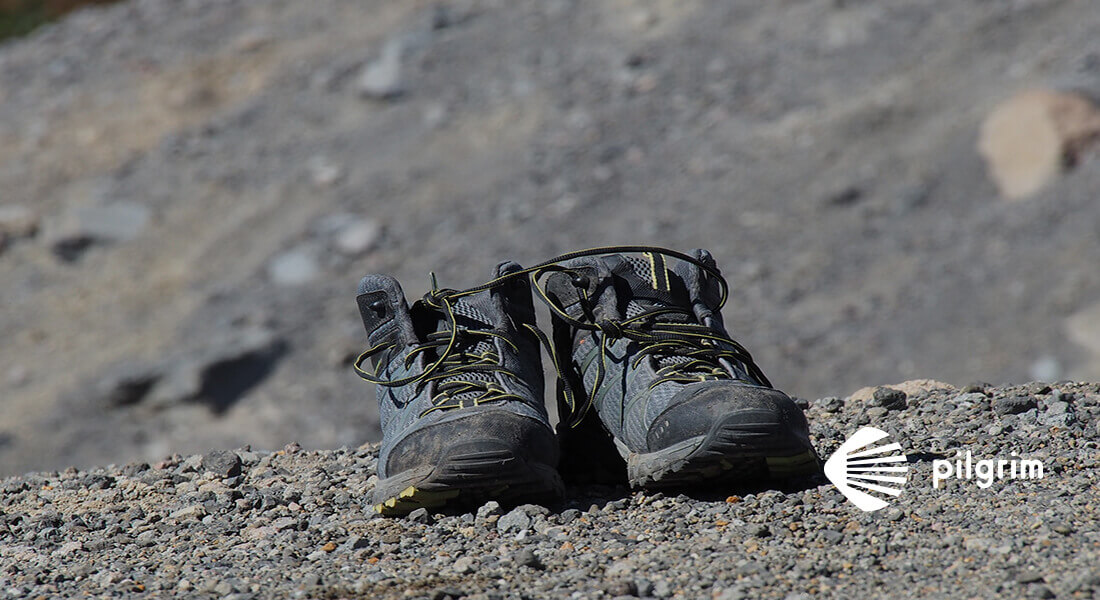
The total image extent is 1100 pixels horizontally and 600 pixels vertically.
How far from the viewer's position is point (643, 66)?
13.8m

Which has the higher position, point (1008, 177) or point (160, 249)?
point (160, 249)

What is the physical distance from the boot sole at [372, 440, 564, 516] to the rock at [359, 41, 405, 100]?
11.8m

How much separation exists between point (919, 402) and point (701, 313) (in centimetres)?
94

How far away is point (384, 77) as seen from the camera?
14469 mm

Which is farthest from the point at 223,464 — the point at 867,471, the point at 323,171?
the point at 323,171

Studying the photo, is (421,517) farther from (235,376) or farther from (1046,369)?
(235,376)

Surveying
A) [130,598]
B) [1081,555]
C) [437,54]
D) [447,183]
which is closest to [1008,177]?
[447,183]

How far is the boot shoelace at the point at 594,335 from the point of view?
3164 millimetres

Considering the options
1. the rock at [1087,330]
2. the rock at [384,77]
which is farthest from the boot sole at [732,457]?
the rock at [384,77]

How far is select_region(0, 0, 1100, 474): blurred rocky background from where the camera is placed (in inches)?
418

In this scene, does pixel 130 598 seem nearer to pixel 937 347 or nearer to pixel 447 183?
pixel 937 347

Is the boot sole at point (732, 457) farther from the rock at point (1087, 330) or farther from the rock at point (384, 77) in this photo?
the rock at point (384, 77)

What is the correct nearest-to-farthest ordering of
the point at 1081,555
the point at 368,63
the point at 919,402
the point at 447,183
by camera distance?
1. the point at 1081,555
2. the point at 919,402
3. the point at 447,183
4. the point at 368,63

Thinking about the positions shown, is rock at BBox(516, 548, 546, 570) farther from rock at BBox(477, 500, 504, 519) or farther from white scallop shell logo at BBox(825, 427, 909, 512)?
white scallop shell logo at BBox(825, 427, 909, 512)
